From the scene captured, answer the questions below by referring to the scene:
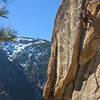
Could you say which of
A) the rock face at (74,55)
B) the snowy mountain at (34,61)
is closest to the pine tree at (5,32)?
the rock face at (74,55)

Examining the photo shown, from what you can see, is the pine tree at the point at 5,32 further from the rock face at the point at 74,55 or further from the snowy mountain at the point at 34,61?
the snowy mountain at the point at 34,61

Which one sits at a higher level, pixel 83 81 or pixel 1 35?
pixel 1 35

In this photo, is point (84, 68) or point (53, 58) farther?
point (53, 58)

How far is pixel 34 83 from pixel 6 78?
56.9 ft

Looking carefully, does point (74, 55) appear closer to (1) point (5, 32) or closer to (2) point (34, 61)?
(1) point (5, 32)

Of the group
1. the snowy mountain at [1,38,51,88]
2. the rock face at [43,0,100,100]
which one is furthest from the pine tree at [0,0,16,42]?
the snowy mountain at [1,38,51,88]

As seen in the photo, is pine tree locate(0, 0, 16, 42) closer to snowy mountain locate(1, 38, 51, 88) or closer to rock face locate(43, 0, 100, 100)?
rock face locate(43, 0, 100, 100)

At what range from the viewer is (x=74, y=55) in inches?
304

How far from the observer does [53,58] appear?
8688mm

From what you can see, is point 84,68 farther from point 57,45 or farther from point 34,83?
point 34,83

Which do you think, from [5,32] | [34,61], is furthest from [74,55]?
[34,61]

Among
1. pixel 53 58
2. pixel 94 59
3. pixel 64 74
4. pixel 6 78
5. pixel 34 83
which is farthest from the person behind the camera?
pixel 34 83

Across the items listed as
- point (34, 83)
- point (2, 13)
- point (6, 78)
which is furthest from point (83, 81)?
point (34, 83)

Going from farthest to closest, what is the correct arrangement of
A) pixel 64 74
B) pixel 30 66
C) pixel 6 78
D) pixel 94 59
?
1. pixel 30 66
2. pixel 6 78
3. pixel 64 74
4. pixel 94 59
